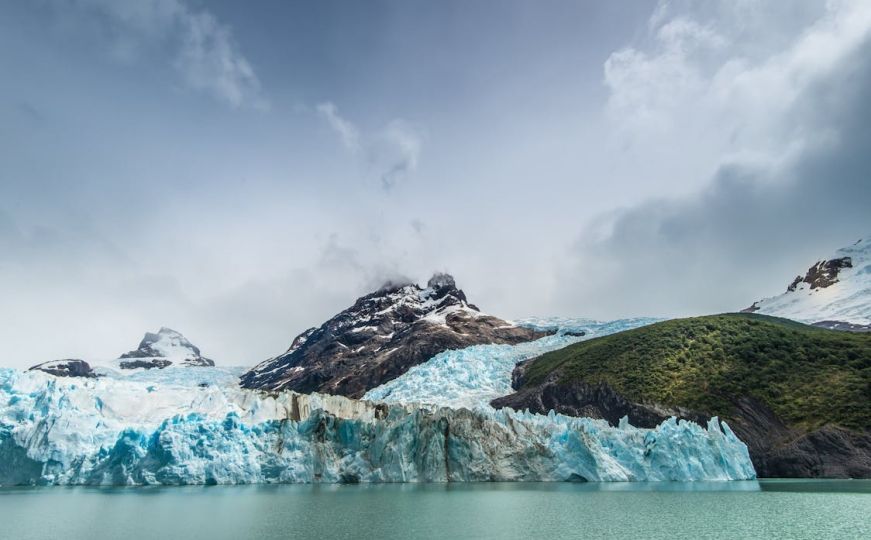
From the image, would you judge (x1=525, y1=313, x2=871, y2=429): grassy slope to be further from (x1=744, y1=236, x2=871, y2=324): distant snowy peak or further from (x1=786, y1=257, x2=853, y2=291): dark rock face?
(x1=786, y1=257, x2=853, y2=291): dark rock face

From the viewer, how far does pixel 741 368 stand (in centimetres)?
7850

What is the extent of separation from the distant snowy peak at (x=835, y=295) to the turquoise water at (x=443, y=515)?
454 feet

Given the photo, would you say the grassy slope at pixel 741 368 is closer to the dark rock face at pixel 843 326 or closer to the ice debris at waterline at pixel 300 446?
the ice debris at waterline at pixel 300 446

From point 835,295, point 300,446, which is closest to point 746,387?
point 300,446

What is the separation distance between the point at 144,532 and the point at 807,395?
73.4 m

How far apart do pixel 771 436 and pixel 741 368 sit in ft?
46.1

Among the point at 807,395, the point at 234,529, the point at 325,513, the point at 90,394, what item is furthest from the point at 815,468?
the point at 90,394

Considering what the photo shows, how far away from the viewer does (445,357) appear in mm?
128750

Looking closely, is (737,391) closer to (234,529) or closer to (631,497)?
(631,497)

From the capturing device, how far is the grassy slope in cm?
6619

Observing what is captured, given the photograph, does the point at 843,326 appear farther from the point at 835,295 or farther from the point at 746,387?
the point at 746,387

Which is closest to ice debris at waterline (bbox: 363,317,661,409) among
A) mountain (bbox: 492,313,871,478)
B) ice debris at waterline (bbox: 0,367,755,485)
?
mountain (bbox: 492,313,871,478)

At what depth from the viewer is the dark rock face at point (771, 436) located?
58.0m

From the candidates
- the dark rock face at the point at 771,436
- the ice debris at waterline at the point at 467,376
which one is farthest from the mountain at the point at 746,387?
the ice debris at waterline at the point at 467,376
